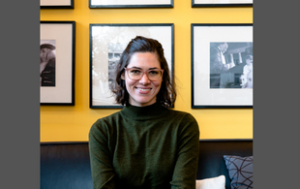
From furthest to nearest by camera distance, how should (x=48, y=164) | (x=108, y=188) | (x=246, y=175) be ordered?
1. (x=48, y=164)
2. (x=246, y=175)
3. (x=108, y=188)

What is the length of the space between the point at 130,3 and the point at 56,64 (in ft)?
2.32

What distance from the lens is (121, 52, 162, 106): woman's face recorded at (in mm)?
1067

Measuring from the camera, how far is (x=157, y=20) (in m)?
1.62

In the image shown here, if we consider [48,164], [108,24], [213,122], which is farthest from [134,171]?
[108,24]

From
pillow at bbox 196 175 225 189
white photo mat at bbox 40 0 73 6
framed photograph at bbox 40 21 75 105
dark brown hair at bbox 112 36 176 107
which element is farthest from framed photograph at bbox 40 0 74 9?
pillow at bbox 196 175 225 189

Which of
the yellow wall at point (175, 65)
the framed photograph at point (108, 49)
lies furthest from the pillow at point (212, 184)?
the framed photograph at point (108, 49)

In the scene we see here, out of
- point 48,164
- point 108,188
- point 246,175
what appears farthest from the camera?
point 48,164

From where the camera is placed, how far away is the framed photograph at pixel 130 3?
1.60 metres

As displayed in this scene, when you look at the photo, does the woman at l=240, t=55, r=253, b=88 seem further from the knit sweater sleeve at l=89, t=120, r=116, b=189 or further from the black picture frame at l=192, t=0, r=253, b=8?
the knit sweater sleeve at l=89, t=120, r=116, b=189

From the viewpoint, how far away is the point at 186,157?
1052mm

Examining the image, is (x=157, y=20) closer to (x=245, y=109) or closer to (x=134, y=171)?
(x=245, y=109)

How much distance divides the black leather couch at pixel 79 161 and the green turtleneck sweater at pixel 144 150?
39 centimetres

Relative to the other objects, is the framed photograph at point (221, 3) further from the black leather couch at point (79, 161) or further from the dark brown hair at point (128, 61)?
the black leather couch at point (79, 161)

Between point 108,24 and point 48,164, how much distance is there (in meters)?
1.04
